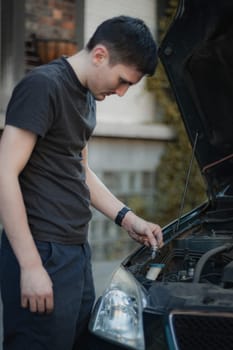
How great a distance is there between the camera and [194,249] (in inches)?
138

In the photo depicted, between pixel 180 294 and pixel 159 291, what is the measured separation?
93mm

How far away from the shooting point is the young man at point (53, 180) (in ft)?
9.00

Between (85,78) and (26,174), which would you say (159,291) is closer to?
(26,174)

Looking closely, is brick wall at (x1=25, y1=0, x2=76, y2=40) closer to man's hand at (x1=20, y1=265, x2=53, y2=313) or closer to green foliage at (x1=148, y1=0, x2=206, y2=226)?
green foliage at (x1=148, y1=0, x2=206, y2=226)

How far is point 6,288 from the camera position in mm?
2934

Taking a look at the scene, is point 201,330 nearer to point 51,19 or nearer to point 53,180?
point 53,180

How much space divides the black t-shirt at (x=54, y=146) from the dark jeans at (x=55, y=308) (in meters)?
0.08

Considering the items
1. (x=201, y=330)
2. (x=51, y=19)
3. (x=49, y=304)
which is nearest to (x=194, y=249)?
(x=201, y=330)

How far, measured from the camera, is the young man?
108 inches

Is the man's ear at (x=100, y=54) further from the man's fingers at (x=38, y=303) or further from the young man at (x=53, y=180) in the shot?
the man's fingers at (x=38, y=303)

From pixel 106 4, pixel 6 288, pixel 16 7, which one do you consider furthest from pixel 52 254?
pixel 106 4

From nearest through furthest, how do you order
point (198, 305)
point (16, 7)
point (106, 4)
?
point (198, 305) → point (16, 7) → point (106, 4)

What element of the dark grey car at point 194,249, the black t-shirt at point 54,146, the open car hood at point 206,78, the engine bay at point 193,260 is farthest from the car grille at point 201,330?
the open car hood at point 206,78

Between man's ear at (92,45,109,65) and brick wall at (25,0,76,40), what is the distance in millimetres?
5008
